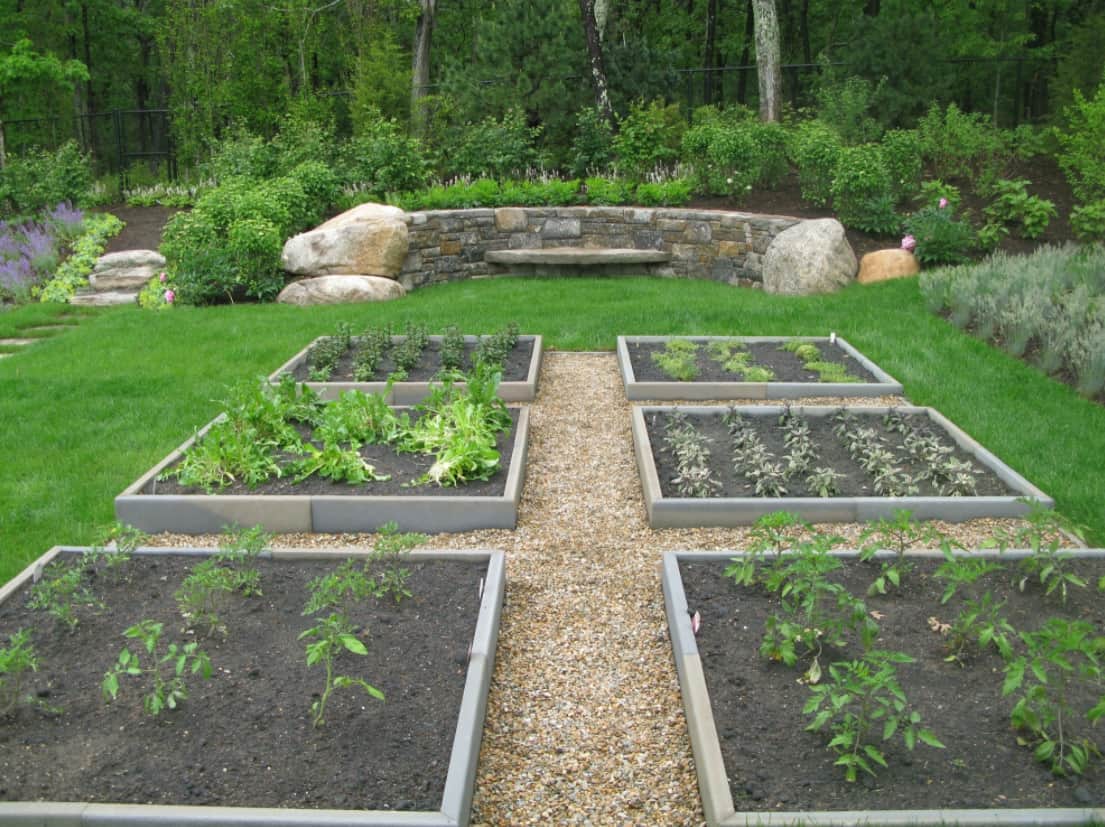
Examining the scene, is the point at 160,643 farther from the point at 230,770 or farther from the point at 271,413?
the point at 271,413

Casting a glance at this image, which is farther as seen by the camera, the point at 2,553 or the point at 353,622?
the point at 2,553

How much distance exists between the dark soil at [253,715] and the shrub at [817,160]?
8438 millimetres

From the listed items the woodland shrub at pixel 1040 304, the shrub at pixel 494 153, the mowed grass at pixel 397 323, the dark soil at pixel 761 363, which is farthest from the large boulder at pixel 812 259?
the shrub at pixel 494 153

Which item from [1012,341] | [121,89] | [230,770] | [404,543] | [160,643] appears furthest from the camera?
[121,89]

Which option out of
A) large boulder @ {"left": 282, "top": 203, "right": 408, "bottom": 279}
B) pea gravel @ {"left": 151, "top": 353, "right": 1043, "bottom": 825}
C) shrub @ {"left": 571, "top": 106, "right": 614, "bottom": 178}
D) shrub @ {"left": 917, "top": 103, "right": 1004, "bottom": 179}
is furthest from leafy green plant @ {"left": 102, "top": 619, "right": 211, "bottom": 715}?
shrub @ {"left": 917, "top": 103, "right": 1004, "bottom": 179}

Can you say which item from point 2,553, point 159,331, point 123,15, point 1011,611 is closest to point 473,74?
point 159,331

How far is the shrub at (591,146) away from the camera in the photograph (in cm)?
1345

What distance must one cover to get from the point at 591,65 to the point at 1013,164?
562cm

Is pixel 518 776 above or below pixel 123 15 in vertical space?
below

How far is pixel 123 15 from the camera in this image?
2575 cm

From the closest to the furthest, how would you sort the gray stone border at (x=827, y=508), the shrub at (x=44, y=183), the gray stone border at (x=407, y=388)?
1. the gray stone border at (x=827, y=508)
2. the gray stone border at (x=407, y=388)
3. the shrub at (x=44, y=183)

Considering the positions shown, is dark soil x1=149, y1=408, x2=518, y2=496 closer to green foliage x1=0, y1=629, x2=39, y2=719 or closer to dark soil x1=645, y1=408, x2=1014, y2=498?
dark soil x1=645, y1=408, x2=1014, y2=498

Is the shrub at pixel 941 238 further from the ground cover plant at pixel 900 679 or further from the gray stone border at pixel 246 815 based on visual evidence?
the gray stone border at pixel 246 815

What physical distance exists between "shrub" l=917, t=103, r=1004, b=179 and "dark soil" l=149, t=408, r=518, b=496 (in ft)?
28.5
